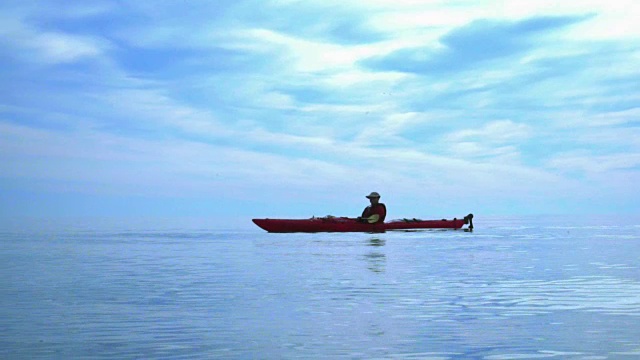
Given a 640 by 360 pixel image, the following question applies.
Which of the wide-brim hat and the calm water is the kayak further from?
the calm water

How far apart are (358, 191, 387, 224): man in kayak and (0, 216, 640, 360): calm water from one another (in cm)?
2422

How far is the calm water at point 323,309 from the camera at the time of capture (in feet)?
45.6

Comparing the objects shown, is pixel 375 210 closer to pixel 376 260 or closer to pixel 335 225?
pixel 335 225

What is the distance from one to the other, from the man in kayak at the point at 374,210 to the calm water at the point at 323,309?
24221mm

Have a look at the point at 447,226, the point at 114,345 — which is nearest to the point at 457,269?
the point at 114,345

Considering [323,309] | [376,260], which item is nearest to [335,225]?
[376,260]

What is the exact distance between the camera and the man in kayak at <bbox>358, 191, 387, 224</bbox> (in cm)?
6000

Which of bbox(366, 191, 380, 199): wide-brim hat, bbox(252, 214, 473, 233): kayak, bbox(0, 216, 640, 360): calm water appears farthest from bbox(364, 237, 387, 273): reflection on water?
bbox(252, 214, 473, 233): kayak

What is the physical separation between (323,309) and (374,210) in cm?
4119

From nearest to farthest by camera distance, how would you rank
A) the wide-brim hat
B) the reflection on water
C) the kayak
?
the reflection on water < the wide-brim hat < the kayak

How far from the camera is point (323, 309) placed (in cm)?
1914

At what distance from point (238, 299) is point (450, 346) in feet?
28.4

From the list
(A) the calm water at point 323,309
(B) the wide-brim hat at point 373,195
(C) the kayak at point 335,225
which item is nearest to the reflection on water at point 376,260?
(A) the calm water at point 323,309

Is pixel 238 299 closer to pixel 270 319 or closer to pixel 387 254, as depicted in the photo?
pixel 270 319
